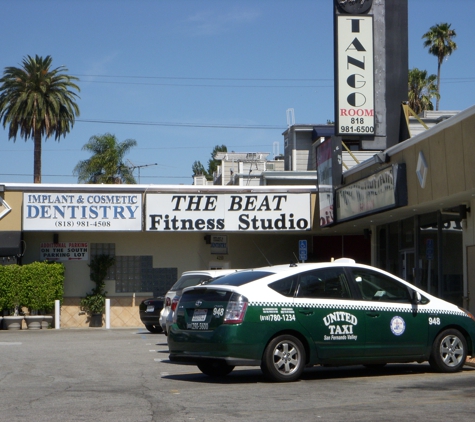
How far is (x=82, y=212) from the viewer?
27.1 m

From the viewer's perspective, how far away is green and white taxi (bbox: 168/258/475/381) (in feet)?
33.2

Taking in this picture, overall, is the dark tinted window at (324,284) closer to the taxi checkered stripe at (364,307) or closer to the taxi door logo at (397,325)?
the taxi checkered stripe at (364,307)

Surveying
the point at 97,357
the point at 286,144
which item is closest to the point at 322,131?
the point at 286,144

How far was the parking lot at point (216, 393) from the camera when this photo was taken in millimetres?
7906

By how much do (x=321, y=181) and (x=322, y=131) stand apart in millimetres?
16815

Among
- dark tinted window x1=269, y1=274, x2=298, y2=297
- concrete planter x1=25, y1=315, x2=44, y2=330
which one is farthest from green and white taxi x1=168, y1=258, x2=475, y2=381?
concrete planter x1=25, y1=315, x2=44, y2=330

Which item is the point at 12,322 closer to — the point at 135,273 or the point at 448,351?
the point at 135,273

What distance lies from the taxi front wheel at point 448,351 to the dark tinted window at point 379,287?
77 centimetres

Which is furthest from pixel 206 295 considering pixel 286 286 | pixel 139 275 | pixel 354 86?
pixel 139 275

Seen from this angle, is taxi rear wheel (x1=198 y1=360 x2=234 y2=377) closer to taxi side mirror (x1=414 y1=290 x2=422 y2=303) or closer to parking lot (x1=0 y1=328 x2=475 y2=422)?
parking lot (x1=0 y1=328 x2=475 y2=422)

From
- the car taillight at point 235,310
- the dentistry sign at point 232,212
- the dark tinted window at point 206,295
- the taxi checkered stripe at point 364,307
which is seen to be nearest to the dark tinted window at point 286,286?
the taxi checkered stripe at point 364,307

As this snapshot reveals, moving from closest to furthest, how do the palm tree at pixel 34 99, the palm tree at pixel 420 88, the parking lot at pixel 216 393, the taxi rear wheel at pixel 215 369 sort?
the parking lot at pixel 216 393 → the taxi rear wheel at pixel 215 369 → the palm tree at pixel 34 99 → the palm tree at pixel 420 88

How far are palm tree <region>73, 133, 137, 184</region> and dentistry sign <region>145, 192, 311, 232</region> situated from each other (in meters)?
26.2

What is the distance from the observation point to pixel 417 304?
36.8 ft
